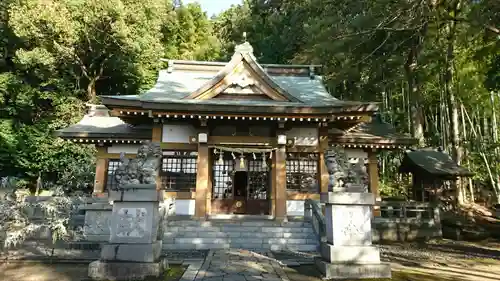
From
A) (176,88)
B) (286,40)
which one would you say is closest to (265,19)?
(286,40)

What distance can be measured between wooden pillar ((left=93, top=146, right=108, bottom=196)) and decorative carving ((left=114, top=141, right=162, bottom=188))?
6.94 meters

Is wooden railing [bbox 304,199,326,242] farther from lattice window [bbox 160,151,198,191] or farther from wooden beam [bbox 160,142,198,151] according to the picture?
wooden beam [bbox 160,142,198,151]

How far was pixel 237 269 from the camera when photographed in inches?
241

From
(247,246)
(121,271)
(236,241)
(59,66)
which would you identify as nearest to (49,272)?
(121,271)

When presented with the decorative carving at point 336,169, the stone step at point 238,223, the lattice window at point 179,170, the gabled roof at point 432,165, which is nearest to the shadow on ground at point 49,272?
the stone step at point 238,223

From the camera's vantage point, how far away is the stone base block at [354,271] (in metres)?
5.89

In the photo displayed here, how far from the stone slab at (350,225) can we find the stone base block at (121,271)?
3.41m

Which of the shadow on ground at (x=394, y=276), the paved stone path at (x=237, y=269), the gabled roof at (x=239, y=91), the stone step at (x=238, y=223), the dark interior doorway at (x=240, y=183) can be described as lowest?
the shadow on ground at (x=394, y=276)

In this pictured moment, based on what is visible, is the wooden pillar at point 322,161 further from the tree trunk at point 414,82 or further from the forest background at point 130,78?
the tree trunk at point 414,82

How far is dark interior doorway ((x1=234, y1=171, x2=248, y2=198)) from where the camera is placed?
1273 cm

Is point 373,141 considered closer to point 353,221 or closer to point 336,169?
point 336,169

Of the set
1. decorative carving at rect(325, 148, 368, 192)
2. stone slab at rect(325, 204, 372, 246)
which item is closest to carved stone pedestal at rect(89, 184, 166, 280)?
stone slab at rect(325, 204, 372, 246)

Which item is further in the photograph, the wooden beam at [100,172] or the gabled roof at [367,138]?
the wooden beam at [100,172]

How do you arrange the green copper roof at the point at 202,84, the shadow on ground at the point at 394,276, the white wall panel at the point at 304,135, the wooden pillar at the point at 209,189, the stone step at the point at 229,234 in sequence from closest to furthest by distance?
the shadow on ground at the point at 394,276, the stone step at the point at 229,234, the wooden pillar at the point at 209,189, the green copper roof at the point at 202,84, the white wall panel at the point at 304,135
